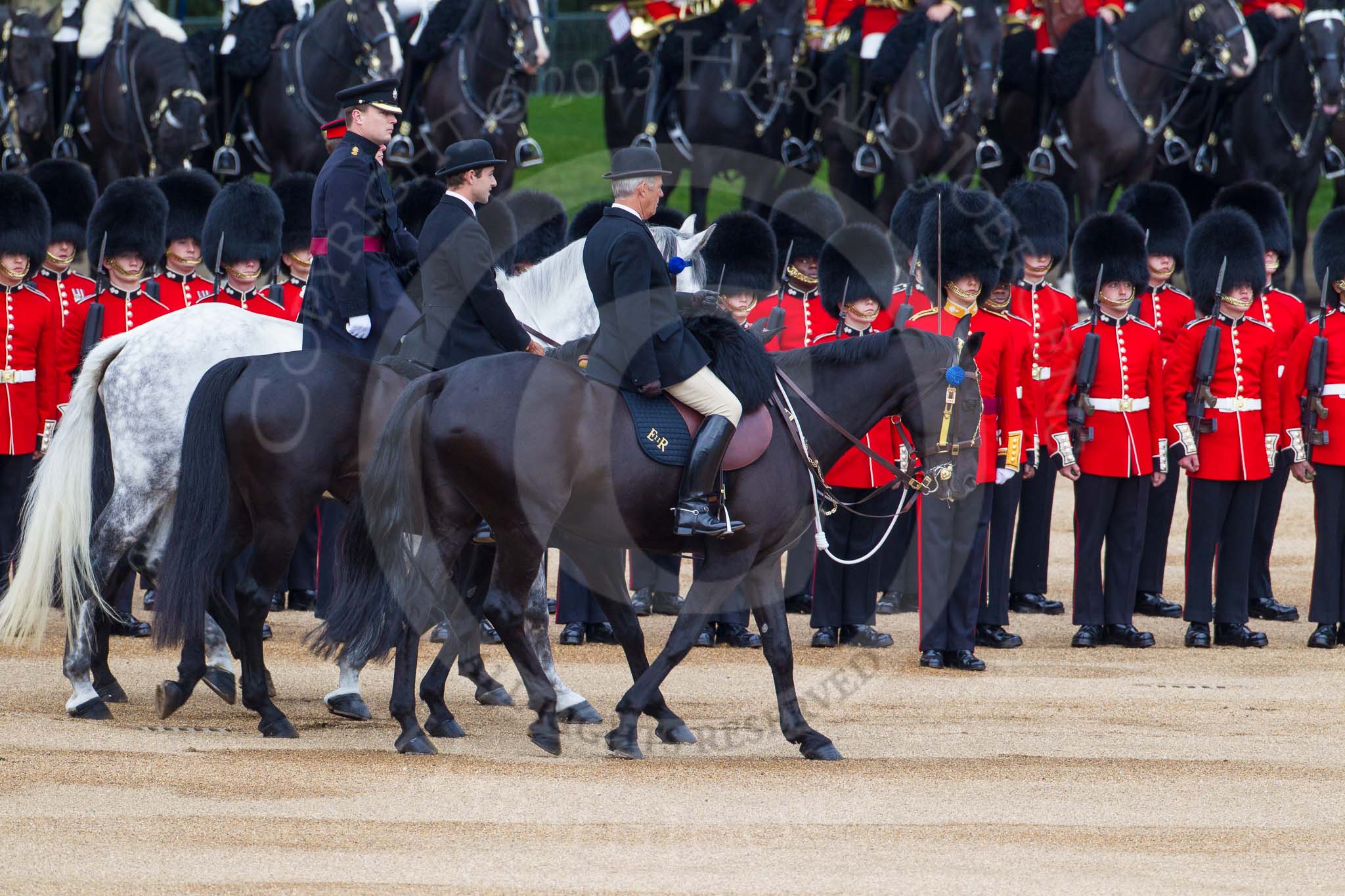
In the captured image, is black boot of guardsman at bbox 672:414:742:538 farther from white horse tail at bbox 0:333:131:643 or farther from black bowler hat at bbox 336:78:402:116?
white horse tail at bbox 0:333:131:643

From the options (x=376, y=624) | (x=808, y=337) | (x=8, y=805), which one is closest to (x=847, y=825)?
(x=376, y=624)

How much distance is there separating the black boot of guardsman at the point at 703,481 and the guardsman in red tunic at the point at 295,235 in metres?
2.73

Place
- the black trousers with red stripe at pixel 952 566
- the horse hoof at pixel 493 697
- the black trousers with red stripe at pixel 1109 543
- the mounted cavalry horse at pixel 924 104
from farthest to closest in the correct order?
the mounted cavalry horse at pixel 924 104, the black trousers with red stripe at pixel 1109 543, the black trousers with red stripe at pixel 952 566, the horse hoof at pixel 493 697

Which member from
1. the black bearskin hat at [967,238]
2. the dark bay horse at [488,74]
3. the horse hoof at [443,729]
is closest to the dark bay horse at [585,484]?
the horse hoof at [443,729]

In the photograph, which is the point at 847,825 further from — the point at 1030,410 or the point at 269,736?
the point at 1030,410

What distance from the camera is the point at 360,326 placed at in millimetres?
6055

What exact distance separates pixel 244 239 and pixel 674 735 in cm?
332

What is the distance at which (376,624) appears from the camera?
18.7 ft

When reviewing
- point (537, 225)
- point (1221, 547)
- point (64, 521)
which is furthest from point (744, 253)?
point (64, 521)

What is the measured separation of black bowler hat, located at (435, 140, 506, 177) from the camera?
234 inches

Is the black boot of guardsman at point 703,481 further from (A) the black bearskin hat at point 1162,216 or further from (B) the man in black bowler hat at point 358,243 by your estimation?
(A) the black bearskin hat at point 1162,216

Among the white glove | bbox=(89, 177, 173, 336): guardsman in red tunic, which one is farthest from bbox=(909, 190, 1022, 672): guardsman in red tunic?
bbox=(89, 177, 173, 336): guardsman in red tunic

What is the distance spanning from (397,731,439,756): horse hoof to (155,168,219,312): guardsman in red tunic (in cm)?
280

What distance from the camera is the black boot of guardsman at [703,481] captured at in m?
5.45
